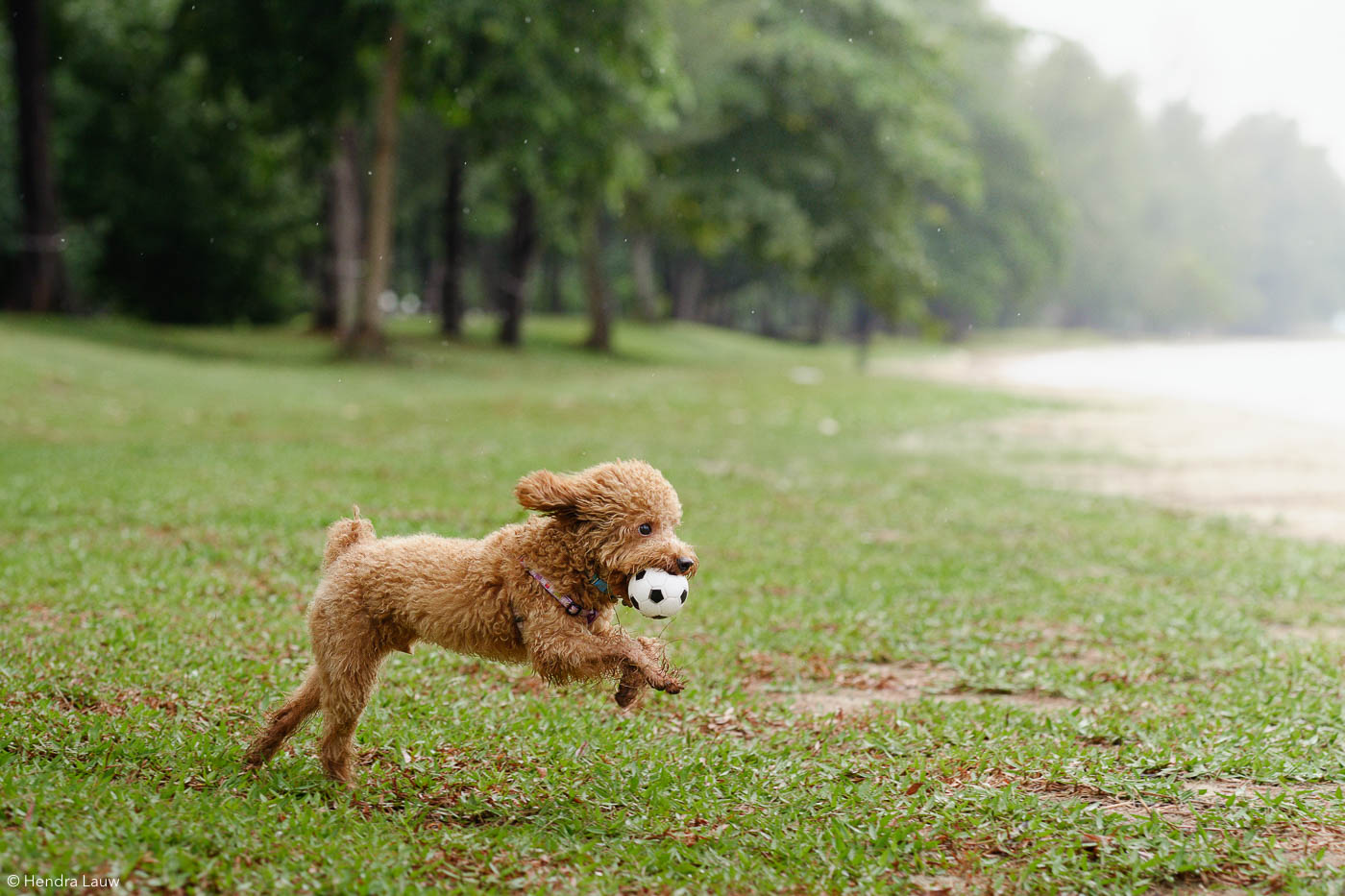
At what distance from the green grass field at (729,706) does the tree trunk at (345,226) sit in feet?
53.7

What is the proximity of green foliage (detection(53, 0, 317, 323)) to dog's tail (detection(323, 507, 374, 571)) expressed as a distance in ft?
92.4

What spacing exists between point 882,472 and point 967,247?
42498 mm

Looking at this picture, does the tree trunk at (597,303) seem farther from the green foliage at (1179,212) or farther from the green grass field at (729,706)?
the green foliage at (1179,212)

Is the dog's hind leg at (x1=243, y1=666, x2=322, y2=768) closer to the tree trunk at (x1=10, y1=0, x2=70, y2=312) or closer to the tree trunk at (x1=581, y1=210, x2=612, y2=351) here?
the tree trunk at (x1=10, y1=0, x2=70, y2=312)

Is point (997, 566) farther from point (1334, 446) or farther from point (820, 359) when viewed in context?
point (820, 359)

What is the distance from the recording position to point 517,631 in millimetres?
3959

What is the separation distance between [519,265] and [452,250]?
72.5 inches

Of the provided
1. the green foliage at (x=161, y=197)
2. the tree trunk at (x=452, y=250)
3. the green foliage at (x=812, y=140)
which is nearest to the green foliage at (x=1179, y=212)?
the green foliage at (x=812, y=140)

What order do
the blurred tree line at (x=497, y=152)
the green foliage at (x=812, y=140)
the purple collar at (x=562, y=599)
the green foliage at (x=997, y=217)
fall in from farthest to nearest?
the green foliage at (x=997, y=217) → the green foliage at (x=812, y=140) → the blurred tree line at (x=497, y=152) → the purple collar at (x=562, y=599)

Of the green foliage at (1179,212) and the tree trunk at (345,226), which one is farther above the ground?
the green foliage at (1179,212)

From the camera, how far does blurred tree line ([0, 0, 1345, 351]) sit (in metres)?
22.7

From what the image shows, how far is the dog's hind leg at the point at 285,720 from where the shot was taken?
14.0 ft

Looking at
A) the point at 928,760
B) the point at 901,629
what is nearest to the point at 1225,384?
the point at 901,629

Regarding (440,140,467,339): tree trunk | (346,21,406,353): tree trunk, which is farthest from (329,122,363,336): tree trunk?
(440,140,467,339): tree trunk
